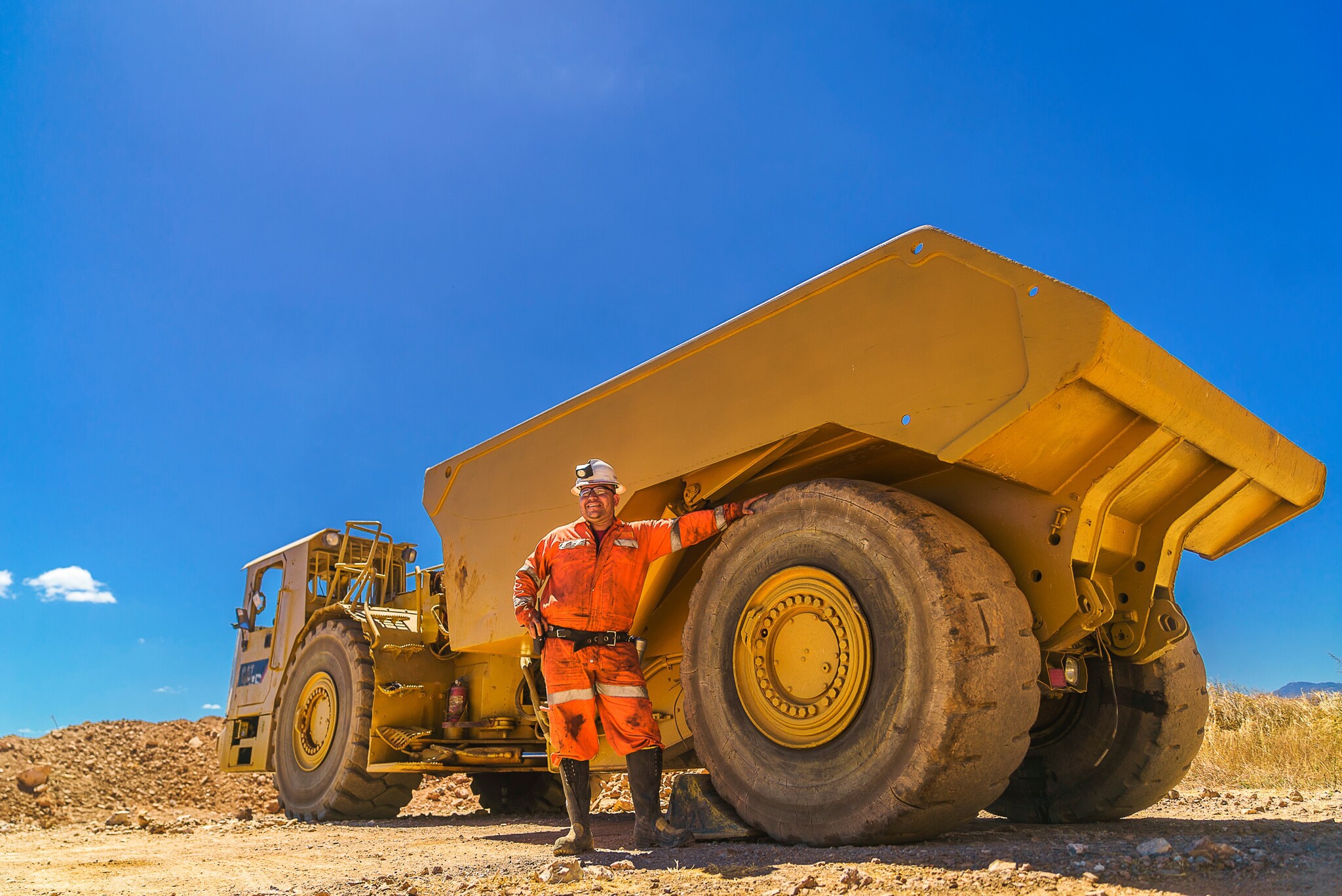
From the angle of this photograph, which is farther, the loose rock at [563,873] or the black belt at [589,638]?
the black belt at [589,638]

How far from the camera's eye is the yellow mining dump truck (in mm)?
3473

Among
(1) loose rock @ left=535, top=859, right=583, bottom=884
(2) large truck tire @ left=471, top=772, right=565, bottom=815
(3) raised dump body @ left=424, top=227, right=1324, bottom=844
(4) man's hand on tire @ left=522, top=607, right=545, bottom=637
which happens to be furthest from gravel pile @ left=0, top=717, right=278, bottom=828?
(1) loose rock @ left=535, top=859, right=583, bottom=884

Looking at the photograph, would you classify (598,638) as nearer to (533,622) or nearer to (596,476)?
(533,622)

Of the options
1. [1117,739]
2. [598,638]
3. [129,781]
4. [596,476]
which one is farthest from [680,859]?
[129,781]

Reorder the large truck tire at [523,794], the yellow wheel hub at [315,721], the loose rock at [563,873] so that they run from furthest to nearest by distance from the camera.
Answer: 1. the large truck tire at [523,794]
2. the yellow wheel hub at [315,721]
3. the loose rock at [563,873]

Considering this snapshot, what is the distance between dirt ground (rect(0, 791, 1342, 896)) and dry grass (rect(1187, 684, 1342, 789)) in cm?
98

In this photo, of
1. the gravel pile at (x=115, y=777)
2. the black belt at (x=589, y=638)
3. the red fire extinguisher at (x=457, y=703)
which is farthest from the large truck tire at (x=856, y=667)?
the gravel pile at (x=115, y=777)

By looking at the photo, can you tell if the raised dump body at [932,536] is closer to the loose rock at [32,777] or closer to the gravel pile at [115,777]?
the gravel pile at [115,777]

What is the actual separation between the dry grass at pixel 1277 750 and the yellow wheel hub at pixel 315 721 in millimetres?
7425

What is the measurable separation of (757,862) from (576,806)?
114 centimetres

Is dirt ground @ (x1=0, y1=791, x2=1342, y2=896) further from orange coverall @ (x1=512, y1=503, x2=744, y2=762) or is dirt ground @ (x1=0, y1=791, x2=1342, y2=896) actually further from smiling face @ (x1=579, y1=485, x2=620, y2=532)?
smiling face @ (x1=579, y1=485, x2=620, y2=532)

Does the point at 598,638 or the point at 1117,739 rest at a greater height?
the point at 598,638

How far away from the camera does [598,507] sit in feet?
15.5

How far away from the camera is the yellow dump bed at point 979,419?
11.5 feet
